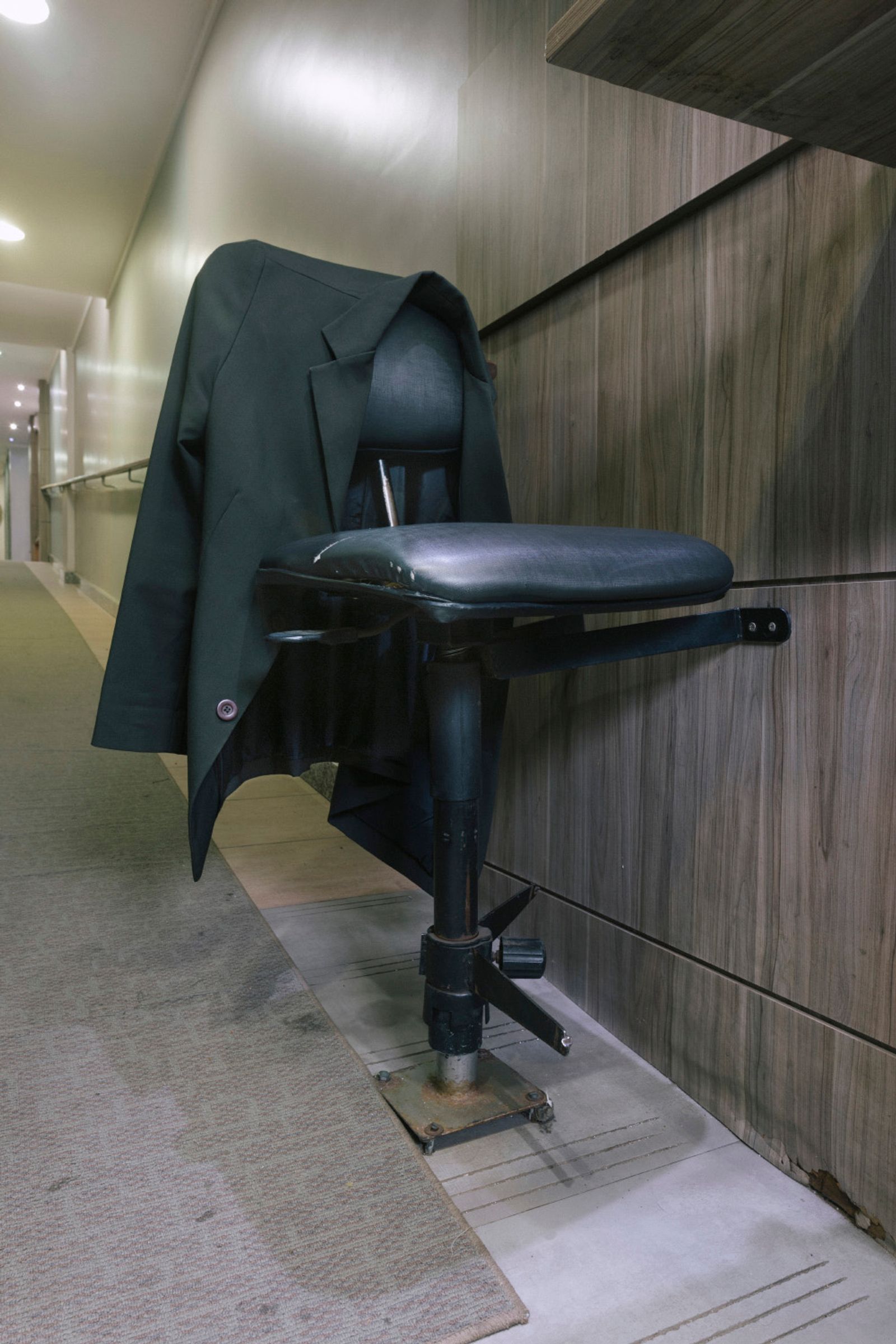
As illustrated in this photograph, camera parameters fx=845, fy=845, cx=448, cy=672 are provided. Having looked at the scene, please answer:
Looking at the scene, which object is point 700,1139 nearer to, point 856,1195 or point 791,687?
point 856,1195

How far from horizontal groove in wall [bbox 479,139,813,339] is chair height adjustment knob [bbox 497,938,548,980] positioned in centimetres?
87

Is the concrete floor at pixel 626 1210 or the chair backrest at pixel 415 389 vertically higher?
the chair backrest at pixel 415 389

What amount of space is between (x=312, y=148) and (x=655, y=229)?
5.45 feet

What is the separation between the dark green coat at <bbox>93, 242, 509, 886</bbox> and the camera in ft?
3.36

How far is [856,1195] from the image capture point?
823 millimetres

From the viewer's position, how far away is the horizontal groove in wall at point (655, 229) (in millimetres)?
909

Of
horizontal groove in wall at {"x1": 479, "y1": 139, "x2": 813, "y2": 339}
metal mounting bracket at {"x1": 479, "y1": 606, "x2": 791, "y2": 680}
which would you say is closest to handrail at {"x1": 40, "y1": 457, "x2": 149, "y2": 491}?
horizontal groove in wall at {"x1": 479, "y1": 139, "x2": 813, "y2": 339}

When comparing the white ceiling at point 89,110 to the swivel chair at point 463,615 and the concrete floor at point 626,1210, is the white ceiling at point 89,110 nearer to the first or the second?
the swivel chair at point 463,615

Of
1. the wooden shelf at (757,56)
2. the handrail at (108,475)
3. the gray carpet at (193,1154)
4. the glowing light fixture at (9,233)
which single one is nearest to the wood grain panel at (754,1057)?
the gray carpet at (193,1154)

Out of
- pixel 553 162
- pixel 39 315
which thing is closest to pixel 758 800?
pixel 553 162

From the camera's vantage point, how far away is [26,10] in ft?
10.7

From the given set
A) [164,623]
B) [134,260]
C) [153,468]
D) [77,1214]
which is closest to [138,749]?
[164,623]

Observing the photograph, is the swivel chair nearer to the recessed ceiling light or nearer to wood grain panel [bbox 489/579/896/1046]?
wood grain panel [bbox 489/579/896/1046]

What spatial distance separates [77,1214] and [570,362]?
3.93 ft
